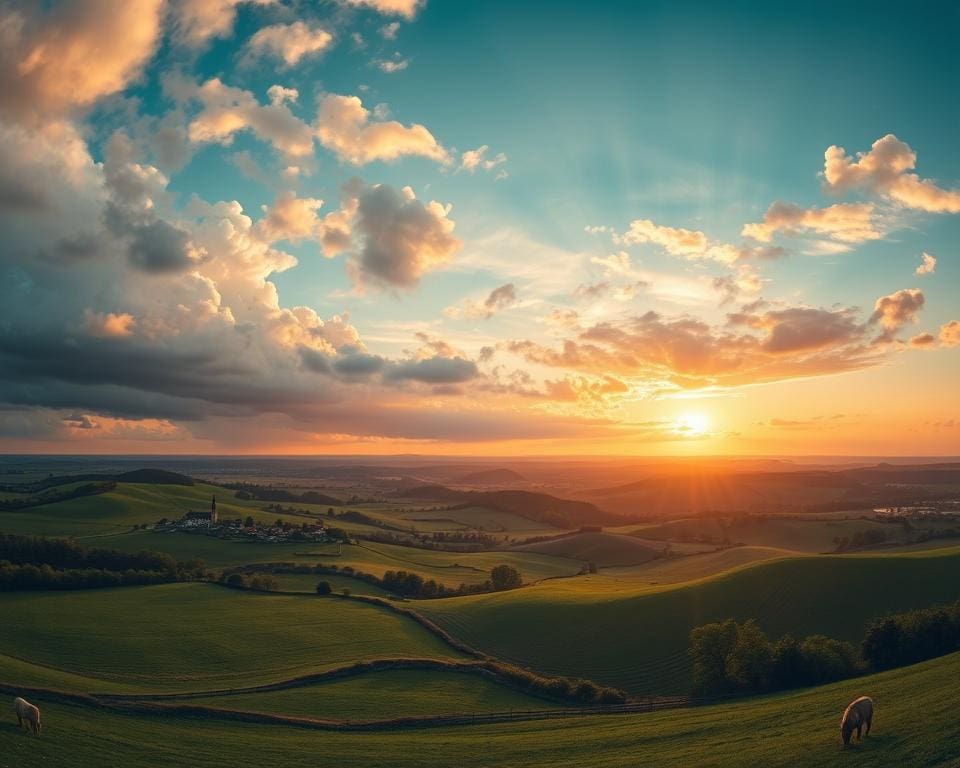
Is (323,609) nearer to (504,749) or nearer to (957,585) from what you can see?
(504,749)

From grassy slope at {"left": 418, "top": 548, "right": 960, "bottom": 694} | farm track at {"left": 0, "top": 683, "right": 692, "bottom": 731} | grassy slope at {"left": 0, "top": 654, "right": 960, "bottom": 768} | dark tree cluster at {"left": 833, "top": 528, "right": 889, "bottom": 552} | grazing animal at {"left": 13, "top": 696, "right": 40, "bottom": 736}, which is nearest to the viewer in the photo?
grassy slope at {"left": 0, "top": 654, "right": 960, "bottom": 768}

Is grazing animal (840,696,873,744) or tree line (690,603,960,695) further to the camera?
tree line (690,603,960,695)

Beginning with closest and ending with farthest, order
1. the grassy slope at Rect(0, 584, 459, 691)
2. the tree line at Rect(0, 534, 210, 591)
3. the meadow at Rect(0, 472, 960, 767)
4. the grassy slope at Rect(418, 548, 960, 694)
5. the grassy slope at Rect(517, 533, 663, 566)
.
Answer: the meadow at Rect(0, 472, 960, 767) → the grassy slope at Rect(0, 584, 459, 691) → the grassy slope at Rect(418, 548, 960, 694) → the tree line at Rect(0, 534, 210, 591) → the grassy slope at Rect(517, 533, 663, 566)

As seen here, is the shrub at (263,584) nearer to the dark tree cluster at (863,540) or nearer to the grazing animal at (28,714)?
the grazing animal at (28,714)

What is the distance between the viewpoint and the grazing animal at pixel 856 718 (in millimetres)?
28250

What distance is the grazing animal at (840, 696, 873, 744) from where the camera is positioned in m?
28.2

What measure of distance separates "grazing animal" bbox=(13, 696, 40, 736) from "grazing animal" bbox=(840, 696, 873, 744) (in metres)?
43.2

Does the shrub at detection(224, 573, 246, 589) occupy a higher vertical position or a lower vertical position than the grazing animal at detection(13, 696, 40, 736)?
lower

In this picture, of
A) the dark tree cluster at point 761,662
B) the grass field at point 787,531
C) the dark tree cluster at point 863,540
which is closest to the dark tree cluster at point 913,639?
the dark tree cluster at point 761,662

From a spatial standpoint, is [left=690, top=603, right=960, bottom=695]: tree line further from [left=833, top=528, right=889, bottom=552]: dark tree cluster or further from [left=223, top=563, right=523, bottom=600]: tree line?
[left=833, top=528, right=889, bottom=552]: dark tree cluster

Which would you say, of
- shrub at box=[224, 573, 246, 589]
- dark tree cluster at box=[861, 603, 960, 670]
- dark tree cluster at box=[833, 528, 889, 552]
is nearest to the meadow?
shrub at box=[224, 573, 246, 589]

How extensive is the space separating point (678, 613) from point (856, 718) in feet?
169

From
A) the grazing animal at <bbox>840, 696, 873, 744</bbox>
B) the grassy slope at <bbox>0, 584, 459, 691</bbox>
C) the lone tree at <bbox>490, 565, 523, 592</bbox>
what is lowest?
the lone tree at <bbox>490, 565, 523, 592</bbox>

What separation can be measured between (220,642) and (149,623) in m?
11.5
